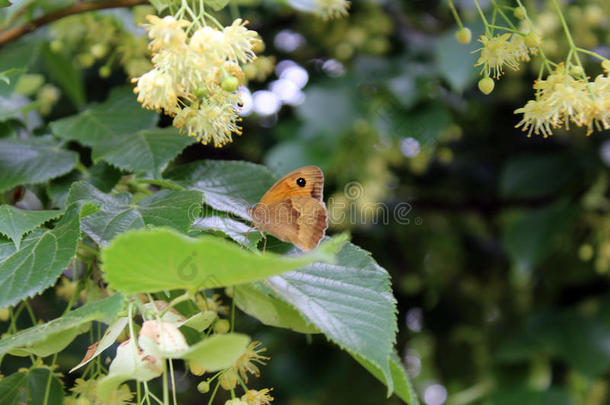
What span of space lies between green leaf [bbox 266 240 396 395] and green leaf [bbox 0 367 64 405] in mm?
331

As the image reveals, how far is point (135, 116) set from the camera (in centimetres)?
112

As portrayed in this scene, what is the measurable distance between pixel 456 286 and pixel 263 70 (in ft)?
5.47

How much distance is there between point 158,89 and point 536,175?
5.45ft

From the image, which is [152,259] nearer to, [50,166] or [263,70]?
[50,166]

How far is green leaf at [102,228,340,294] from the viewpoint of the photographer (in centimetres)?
51

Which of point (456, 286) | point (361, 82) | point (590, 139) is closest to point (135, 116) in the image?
point (361, 82)

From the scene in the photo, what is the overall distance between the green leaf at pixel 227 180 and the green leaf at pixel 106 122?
19 cm

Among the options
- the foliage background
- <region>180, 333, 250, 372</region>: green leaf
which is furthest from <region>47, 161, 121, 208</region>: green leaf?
the foliage background

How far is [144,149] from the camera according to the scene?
0.93 meters

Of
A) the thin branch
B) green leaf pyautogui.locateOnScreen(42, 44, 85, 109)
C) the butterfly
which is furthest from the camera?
green leaf pyautogui.locateOnScreen(42, 44, 85, 109)

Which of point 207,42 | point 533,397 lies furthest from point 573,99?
point 533,397

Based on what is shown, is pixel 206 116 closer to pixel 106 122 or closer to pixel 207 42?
pixel 207 42

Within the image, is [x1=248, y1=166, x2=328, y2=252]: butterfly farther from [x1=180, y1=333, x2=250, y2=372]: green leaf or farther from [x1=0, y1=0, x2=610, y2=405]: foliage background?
[x1=0, y1=0, x2=610, y2=405]: foliage background

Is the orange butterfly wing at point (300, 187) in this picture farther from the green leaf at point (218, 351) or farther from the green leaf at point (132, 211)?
the green leaf at point (218, 351)
